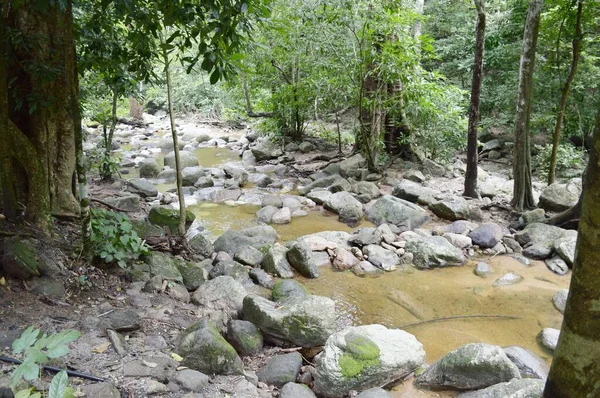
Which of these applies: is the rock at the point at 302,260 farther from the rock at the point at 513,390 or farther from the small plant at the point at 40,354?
the small plant at the point at 40,354

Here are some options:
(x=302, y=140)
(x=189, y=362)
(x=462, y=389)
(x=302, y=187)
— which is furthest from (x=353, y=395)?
(x=302, y=140)

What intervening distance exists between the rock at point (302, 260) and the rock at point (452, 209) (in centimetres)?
288

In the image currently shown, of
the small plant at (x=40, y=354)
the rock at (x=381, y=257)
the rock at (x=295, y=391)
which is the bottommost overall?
the rock at (x=381, y=257)

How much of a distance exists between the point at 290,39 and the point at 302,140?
383 centimetres

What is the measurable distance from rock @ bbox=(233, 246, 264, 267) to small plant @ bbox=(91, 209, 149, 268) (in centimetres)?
165

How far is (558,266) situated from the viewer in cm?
557

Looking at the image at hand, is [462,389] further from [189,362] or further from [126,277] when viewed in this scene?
[126,277]

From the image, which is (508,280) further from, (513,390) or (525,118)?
(525,118)

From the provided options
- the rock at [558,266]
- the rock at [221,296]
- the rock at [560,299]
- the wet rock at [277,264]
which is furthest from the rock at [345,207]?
the rock at [221,296]

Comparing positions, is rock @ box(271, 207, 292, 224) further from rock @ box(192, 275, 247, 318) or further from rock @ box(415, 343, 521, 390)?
rock @ box(415, 343, 521, 390)

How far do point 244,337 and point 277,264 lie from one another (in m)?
1.81

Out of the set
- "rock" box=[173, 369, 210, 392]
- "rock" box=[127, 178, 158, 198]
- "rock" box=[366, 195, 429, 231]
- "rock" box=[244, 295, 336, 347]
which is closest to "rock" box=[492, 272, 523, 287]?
"rock" box=[366, 195, 429, 231]

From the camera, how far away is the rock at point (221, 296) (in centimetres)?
401

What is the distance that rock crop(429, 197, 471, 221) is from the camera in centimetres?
714
